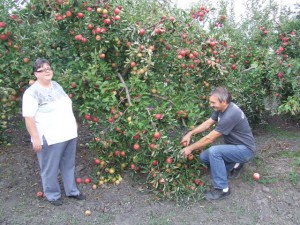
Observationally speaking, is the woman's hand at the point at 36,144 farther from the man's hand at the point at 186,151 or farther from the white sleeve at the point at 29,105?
the man's hand at the point at 186,151

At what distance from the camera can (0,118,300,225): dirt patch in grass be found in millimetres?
3801

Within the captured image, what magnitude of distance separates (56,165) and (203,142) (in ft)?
4.95

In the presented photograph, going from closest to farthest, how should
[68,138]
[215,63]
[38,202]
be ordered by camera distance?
1. [68,138]
2. [38,202]
3. [215,63]

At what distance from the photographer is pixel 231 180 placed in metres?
4.45

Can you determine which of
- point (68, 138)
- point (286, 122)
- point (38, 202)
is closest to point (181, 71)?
point (68, 138)

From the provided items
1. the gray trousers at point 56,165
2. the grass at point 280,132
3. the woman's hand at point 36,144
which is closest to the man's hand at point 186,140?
the gray trousers at point 56,165

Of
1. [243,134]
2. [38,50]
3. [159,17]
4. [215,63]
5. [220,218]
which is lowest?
[220,218]

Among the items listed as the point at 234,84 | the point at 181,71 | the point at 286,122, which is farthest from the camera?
the point at 286,122

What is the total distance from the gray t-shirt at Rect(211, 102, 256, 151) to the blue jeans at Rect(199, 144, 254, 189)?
0.08 metres

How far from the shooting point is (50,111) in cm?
364

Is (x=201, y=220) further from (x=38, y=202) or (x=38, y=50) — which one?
(x=38, y=50)

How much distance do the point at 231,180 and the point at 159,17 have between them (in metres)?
2.08

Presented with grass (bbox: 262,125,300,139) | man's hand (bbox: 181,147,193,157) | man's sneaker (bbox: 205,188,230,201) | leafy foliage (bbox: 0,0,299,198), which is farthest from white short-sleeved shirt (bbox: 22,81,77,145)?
grass (bbox: 262,125,300,139)

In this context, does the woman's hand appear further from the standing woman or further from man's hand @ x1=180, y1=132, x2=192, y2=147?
man's hand @ x1=180, y1=132, x2=192, y2=147
